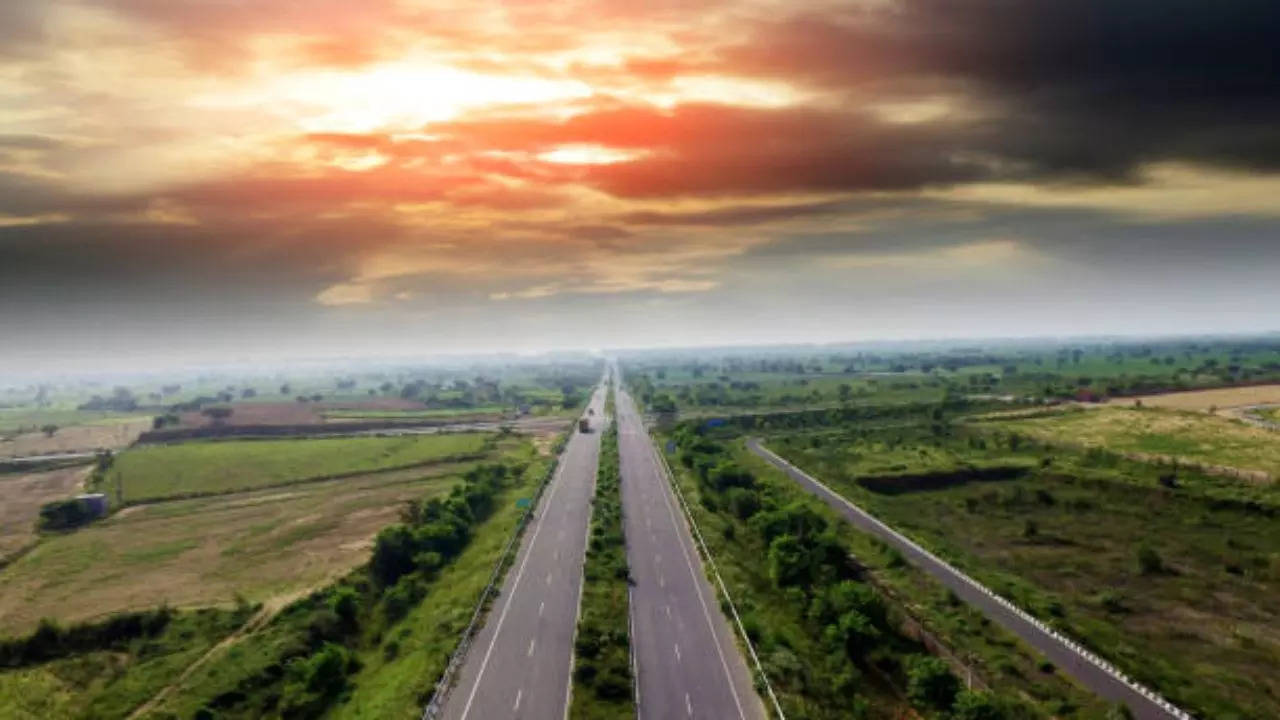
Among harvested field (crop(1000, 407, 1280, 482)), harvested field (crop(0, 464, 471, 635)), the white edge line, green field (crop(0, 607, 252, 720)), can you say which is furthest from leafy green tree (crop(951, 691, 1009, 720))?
harvested field (crop(1000, 407, 1280, 482))

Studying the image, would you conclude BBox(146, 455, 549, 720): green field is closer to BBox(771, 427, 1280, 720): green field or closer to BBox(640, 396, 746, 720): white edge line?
BBox(640, 396, 746, 720): white edge line

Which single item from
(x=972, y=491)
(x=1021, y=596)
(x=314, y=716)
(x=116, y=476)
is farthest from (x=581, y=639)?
(x=116, y=476)

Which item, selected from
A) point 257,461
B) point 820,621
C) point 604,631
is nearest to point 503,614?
point 604,631

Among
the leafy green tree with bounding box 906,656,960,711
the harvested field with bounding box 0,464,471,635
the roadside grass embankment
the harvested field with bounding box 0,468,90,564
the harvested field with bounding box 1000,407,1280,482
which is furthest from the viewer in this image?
the harvested field with bounding box 1000,407,1280,482

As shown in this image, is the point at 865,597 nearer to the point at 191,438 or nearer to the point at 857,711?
the point at 857,711

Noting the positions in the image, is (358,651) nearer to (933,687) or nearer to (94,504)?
(933,687)

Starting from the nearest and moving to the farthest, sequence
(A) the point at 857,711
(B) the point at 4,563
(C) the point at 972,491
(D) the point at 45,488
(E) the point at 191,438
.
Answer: (A) the point at 857,711 → (B) the point at 4,563 → (C) the point at 972,491 → (D) the point at 45,488 → (E) the point at 191,438
